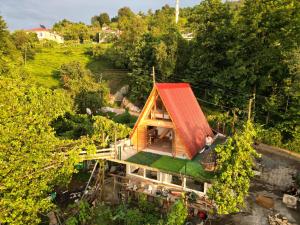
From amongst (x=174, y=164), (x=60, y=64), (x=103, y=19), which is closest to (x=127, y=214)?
(x=174, y=164)

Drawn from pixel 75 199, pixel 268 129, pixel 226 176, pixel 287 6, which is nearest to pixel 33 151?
pixel 75 199

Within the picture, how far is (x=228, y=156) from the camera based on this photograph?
51.8 feet

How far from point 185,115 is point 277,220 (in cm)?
990

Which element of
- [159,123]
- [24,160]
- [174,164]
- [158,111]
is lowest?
[174,164]

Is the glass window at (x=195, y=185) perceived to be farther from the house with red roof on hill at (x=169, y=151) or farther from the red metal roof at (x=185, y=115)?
the red metal roof at (x=185, y=115)

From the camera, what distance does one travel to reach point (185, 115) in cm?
2272

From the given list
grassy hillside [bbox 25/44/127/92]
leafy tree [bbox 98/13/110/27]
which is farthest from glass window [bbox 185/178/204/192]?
leafy tree [bbox 98/13/110/27]

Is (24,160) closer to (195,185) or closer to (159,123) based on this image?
(159,123)

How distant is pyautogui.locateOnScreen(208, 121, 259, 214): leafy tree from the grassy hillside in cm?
3517

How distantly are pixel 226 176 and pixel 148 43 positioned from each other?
33816 mm

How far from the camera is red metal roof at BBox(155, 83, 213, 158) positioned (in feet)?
67.8

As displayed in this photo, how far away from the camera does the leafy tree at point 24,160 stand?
1448 centimetres

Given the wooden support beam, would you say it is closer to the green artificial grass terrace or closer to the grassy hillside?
the green artificial grass terrace

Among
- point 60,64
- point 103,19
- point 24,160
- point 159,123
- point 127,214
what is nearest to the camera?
point 24,160
